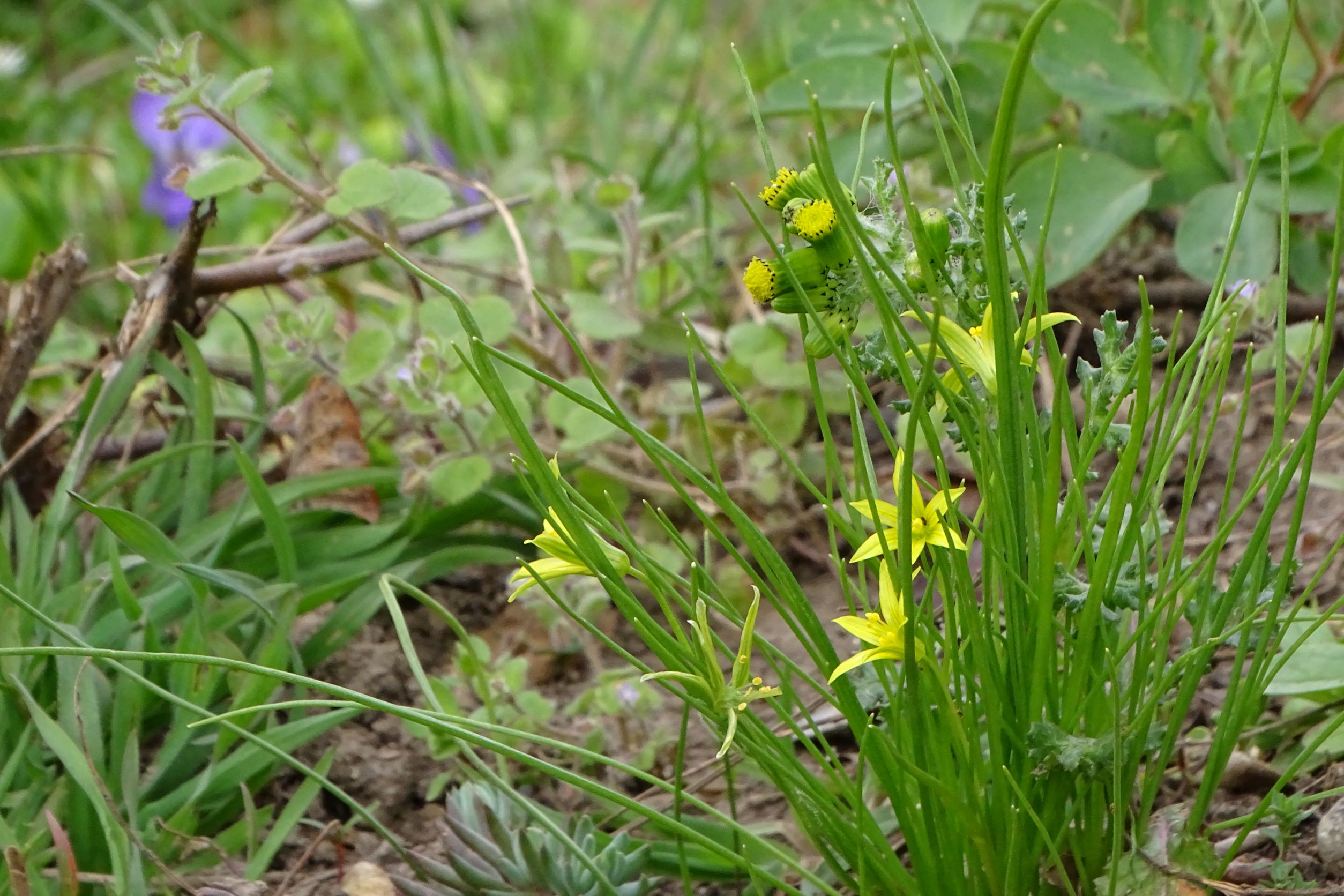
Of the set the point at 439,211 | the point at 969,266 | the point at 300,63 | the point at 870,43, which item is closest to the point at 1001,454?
the point at 969,266

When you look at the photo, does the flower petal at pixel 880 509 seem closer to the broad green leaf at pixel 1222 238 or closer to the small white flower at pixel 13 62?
the broad green leaf at pixel 1222 238

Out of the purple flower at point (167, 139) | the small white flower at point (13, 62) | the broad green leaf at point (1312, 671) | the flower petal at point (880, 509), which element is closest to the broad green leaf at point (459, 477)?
the flower petal at point (880, 509)

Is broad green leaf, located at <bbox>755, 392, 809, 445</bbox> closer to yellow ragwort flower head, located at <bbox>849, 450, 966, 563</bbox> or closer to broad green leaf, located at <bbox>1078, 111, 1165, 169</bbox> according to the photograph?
broad green leaf, located at <bbox>1078, 111, 1165, 169</bbox>

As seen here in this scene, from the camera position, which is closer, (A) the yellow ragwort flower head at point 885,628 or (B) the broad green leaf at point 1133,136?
(A) the yellow ragwort flower head at point 885,628

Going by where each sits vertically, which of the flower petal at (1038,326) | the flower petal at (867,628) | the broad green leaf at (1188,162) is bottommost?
the flower petal at (867,628)

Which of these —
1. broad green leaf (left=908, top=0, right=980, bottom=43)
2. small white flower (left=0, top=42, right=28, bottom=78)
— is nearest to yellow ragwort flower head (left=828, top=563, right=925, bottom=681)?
broad green leaf (left=908, top=0, right=980, bottom=43)

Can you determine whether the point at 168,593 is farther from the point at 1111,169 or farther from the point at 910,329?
the point at 1111,169
